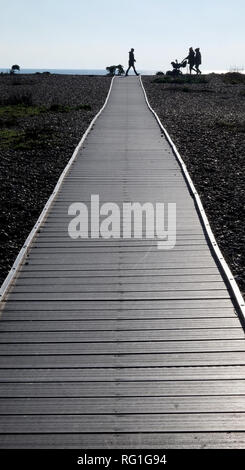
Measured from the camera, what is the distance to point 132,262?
930 centimetres

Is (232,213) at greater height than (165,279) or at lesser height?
greater

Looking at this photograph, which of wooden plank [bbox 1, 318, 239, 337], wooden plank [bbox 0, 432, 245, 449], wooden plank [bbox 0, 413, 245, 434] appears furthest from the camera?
wooden plank [bbox 1, 318, 239, 337]

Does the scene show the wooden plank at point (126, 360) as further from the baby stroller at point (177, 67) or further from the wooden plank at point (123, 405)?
the baby stroller at point (177, 67)

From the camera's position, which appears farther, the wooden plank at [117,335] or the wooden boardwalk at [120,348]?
the wooden plank at [117,335]

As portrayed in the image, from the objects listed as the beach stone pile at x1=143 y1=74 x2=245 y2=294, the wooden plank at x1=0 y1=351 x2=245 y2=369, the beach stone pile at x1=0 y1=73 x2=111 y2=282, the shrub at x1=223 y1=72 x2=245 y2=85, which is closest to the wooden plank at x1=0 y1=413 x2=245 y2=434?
the wooden plank at x1=0 y1=351 x2=245 y2=369

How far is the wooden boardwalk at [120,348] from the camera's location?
18.3 feet

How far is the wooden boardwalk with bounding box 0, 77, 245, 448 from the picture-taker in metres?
5.59

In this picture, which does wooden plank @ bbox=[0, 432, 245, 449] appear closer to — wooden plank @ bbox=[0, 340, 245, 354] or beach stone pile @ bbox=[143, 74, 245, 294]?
wooden plank @ bbox=[0, 340, 245, 354]

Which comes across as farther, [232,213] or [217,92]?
[217,92]

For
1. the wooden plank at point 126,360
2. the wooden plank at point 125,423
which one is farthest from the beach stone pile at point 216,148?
the wooden plank at point 125,423

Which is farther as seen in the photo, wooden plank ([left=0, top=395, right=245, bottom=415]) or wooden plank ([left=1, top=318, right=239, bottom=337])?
wooden plank ([left=1, top=318, right=239, bottom=337])
